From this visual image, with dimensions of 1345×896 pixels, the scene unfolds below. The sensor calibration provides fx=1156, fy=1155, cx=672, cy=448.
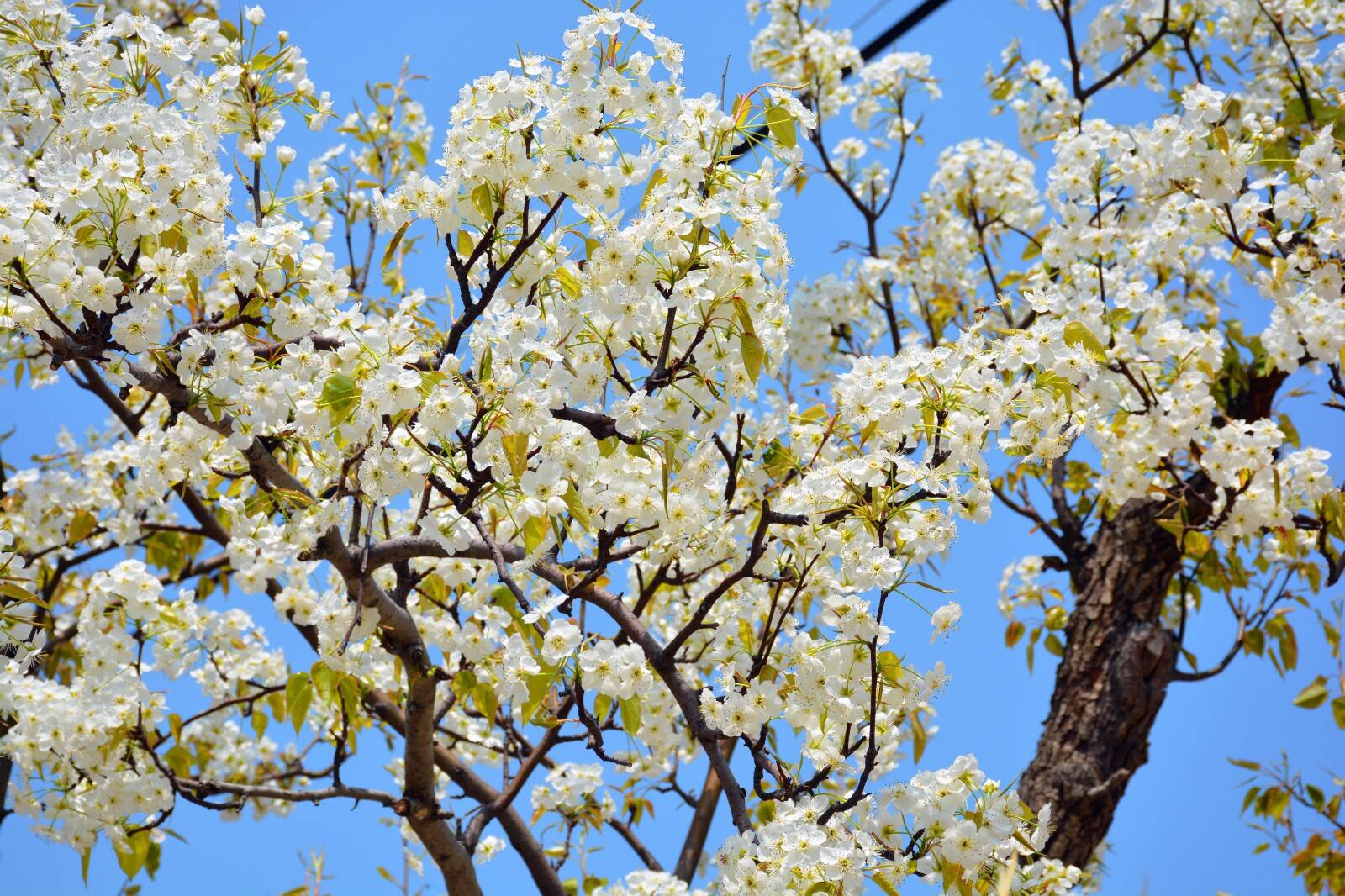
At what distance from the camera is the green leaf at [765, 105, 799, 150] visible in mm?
1686

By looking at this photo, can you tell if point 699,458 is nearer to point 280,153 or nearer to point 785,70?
point 280,153

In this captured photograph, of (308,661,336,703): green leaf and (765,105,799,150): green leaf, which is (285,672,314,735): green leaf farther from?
(765,105,799,150): green leaf

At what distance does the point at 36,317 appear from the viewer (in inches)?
63.0

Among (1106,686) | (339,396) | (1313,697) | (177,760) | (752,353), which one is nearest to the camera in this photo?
(339,396)

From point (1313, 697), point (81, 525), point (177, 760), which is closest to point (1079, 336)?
point (1313, 697)

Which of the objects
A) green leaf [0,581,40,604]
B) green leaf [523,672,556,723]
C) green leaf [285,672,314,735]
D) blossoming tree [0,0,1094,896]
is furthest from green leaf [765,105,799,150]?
green leaf [0,581,40,604]

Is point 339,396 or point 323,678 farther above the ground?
point 339,396

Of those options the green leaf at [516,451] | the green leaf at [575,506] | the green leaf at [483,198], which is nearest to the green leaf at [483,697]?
the green leaf at [575,506]

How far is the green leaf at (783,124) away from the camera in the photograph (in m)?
1.69

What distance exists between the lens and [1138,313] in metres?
2.62

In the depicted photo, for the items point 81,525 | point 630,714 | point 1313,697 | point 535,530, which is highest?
point 81,525

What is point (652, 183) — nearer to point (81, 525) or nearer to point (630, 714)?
point (630, 714)

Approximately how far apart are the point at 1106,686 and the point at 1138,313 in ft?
3.59

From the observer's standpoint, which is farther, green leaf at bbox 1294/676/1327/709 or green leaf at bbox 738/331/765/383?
green leaf at bbox 1294/676/1327/709
